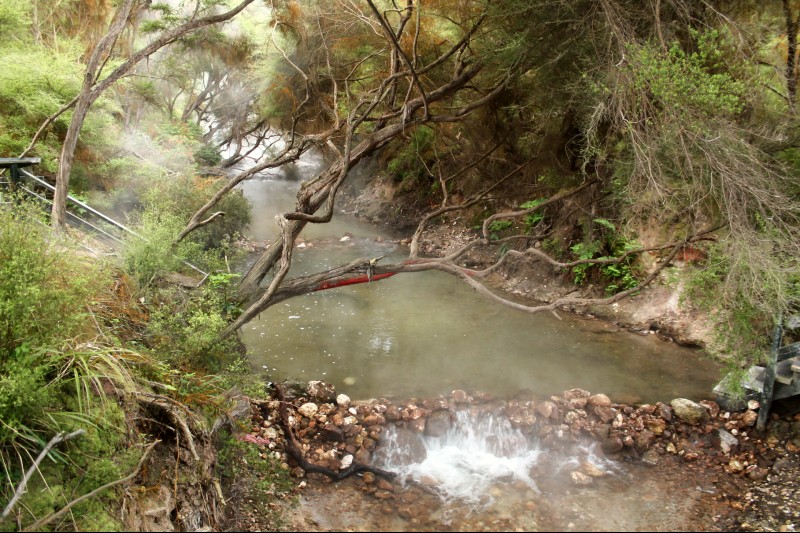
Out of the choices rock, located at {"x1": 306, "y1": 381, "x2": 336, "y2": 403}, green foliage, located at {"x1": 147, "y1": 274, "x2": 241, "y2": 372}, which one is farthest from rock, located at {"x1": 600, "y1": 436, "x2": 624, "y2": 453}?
green foliage, located at {"x1": 147, "y1": 274, "x2": 241, "y2": 372}

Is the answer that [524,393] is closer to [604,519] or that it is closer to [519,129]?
[604,519]

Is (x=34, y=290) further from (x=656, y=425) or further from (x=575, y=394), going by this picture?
(x=656, y=425)

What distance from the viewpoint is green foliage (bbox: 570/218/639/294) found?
977 centimetres

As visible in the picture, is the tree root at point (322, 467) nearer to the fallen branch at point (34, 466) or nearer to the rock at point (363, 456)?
the rock at point (363, 456)

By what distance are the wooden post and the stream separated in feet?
2.88

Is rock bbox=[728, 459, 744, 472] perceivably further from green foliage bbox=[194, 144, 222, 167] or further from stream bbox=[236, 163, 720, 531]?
green foliage bbox=[194, 144, 222, 167]

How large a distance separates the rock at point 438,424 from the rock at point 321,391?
1.33 meters

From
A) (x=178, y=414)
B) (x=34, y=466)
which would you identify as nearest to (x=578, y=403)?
(x=178, y=414)

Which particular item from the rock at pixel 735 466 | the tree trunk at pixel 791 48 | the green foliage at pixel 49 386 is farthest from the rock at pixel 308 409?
the tree trunk at pixel 791 48

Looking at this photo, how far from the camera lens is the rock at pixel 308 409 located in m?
6.57

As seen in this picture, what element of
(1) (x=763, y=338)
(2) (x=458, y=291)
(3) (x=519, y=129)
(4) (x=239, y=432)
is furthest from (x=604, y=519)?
(3) (x=519, y=129)

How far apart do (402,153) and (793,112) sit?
9932 mm

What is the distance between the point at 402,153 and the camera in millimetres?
14891

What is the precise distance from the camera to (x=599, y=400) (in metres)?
6.98
